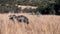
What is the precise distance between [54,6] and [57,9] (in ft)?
5.08

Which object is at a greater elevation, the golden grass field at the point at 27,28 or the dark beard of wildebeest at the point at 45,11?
the golden grass field at the point at 27,28

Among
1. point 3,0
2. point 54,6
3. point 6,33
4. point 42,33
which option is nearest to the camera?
point 6,33

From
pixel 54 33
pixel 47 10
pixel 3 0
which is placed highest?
pixel 54 33

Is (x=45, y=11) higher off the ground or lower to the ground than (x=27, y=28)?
lower

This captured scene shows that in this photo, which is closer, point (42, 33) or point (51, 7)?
point (42, 33)

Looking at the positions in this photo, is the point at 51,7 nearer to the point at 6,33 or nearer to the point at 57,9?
the point at 57,9

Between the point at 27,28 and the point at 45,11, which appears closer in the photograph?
the point at 27,28

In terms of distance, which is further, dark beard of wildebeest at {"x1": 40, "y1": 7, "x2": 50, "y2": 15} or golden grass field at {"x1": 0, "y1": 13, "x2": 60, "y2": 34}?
dark beard of wildebeest at {"x1": 40, "y1": 7, "x2": 50, "y2": 15}

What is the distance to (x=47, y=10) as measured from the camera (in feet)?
86.7

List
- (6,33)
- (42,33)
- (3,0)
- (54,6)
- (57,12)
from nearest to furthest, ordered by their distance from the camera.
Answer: (6,33) → (42,33) → (57,12) → (54,6) → (3,0)

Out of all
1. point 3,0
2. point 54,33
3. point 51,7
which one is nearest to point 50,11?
point 51,7

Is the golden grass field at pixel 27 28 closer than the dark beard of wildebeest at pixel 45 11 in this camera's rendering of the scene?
Yes

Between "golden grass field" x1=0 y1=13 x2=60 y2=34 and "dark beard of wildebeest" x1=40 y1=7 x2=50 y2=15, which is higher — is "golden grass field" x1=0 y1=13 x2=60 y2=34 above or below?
above

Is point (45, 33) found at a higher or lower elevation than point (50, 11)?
higher
